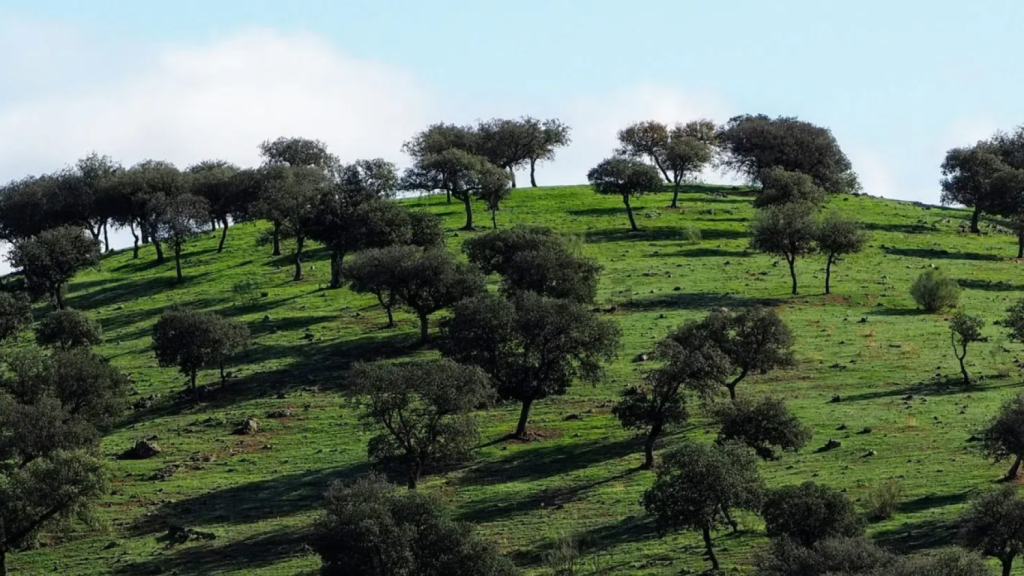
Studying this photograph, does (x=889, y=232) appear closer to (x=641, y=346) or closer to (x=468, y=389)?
(x=641, y=346)

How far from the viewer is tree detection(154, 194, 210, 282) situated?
137 m

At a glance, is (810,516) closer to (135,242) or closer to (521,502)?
(521,502)

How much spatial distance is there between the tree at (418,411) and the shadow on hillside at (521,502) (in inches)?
130

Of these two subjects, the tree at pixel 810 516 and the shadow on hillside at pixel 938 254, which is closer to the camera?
the tree at pixel 810 516

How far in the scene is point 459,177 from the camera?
147 meters

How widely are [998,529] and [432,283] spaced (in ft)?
169

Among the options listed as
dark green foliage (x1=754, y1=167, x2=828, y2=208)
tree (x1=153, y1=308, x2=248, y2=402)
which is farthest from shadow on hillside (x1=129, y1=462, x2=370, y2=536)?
dark green foliage (x1=754, y1=167, x2=828, y2=208)

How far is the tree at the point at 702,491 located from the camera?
65.5 metres

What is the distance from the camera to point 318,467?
84938 mm

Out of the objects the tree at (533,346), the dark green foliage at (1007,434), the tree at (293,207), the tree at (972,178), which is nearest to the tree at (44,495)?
the tree at (533,346)

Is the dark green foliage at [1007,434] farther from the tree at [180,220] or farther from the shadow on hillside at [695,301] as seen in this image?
the tree at [180,220]

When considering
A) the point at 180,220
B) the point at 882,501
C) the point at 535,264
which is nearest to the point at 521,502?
the point at 882,501

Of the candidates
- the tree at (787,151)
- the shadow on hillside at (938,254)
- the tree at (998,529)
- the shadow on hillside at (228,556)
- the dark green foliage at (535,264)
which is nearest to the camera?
the tree at (998,529)

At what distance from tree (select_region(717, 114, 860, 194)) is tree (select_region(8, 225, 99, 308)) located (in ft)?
230
